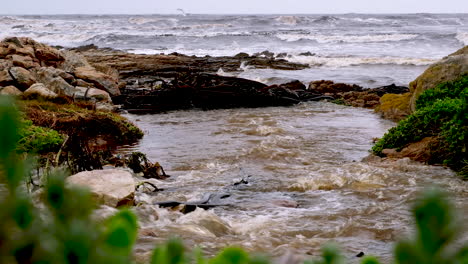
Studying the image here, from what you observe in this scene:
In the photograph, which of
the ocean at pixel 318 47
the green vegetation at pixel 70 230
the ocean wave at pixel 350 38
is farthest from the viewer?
the ocean wave at pixel 350 38

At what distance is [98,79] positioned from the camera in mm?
16297

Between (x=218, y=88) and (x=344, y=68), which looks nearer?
(x=218, y=88)

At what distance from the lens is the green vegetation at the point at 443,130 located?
24.5ft

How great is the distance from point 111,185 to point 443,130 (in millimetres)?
5094

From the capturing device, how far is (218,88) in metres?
16.2

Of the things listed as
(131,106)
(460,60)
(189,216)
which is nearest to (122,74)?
(131,106)

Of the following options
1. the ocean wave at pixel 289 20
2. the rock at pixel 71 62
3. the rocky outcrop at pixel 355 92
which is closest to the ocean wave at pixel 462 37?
the rocky outcrop at pixel 355 92

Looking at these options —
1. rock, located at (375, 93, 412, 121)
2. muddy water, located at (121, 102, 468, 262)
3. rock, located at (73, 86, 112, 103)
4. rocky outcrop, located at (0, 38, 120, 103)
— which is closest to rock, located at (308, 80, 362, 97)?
rock, located at (375, 93, 412, 121)

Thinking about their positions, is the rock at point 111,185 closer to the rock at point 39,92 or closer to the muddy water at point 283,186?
the muddy water at point 283,186

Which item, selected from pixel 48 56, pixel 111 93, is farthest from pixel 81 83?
pixel 48 56

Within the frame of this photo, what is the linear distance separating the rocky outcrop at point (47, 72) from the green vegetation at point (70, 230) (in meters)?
12.5

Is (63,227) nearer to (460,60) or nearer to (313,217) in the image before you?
(313,217)

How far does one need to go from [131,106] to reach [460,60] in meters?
9.00

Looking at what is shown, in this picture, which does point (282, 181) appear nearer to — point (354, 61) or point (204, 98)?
point (204, 98)
